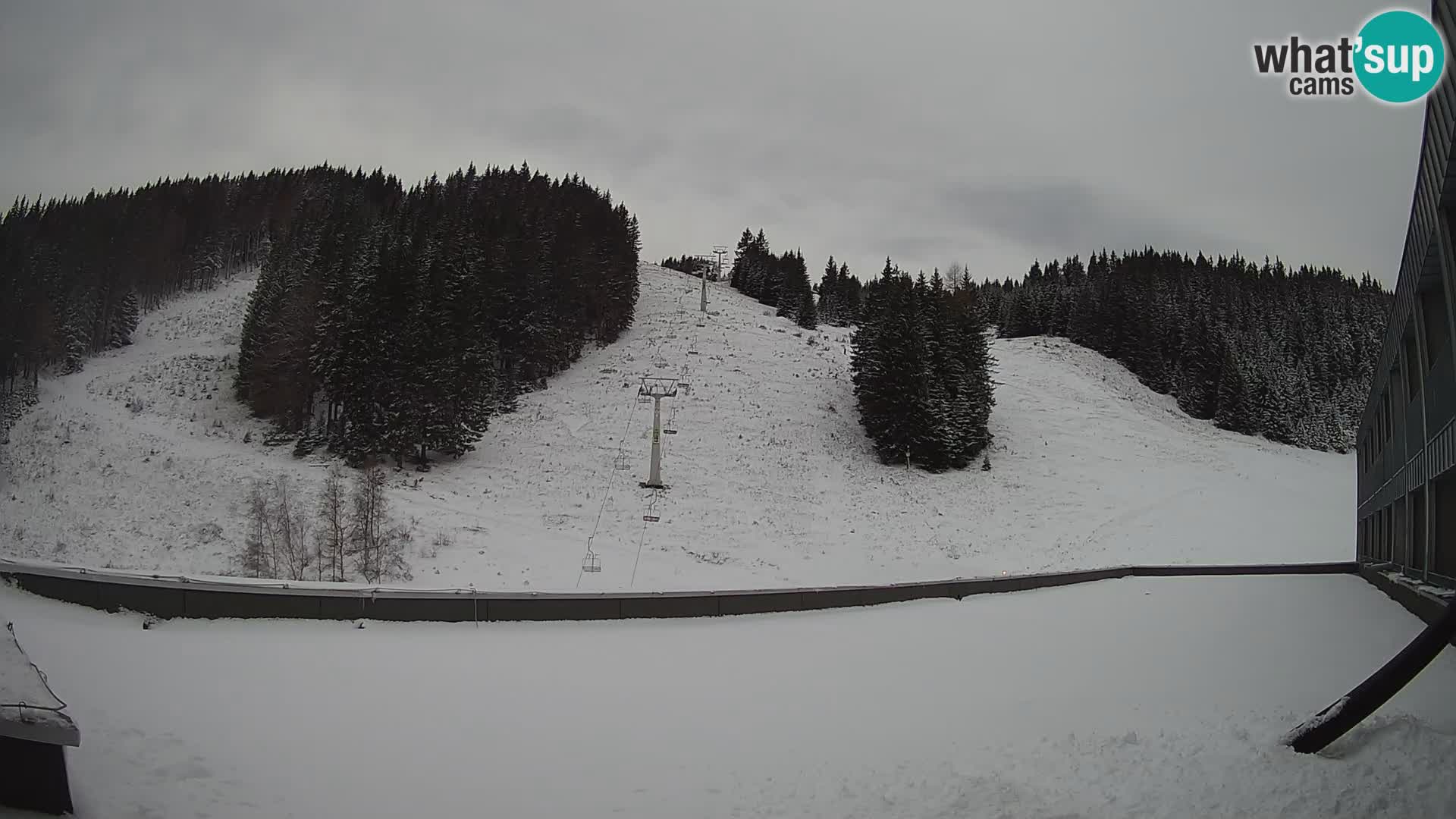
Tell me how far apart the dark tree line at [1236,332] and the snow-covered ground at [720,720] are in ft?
216

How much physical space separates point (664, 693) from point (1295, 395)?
83.5 metres

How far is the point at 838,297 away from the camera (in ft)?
322

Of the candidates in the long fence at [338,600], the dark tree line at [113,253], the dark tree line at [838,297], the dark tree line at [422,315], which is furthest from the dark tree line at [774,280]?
the long fence at [338,600]

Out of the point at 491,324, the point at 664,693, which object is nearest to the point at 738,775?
the point at 664,693

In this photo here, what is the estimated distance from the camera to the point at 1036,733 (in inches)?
328

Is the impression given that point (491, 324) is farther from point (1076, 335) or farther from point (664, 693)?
point (1076, 335)

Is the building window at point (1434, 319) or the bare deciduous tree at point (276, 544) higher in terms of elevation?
the building window at point (1434, 319)

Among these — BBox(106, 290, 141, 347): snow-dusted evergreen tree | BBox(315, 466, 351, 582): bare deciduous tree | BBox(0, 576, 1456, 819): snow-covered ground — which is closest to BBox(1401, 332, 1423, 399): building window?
BBox(0, 576, 1456, 819): snow-covered ground

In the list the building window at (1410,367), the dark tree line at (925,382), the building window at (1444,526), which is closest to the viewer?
the building window at (1444,526)

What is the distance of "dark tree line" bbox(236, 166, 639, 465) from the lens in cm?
3984

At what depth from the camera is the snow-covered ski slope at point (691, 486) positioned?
28203 mm

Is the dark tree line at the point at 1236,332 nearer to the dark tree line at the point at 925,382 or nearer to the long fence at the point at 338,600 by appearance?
the dark tree line at the point at 925,382

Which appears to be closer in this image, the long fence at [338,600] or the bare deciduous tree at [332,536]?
the long fence at [338,600]

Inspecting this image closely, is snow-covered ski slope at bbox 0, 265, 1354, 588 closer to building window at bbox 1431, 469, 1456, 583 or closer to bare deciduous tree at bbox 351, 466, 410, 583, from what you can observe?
bare deciduous tree at bbox 351, 466, 410, 583
